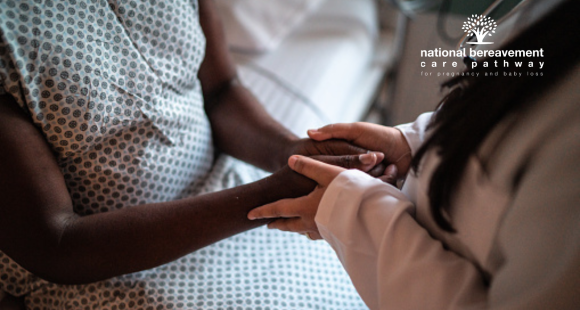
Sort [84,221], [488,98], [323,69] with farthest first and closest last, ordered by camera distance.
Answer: [323,69] < [84,221] < [488,98]

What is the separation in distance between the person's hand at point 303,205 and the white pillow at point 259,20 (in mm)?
922

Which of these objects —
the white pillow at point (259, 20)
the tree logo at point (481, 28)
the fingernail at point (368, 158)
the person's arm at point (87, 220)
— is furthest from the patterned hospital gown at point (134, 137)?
the white pillow at point (259, 20)

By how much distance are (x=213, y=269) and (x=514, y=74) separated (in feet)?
2.15

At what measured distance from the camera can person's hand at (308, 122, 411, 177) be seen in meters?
0.85

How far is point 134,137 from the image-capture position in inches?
31.3

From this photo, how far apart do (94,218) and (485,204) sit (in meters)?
0.65

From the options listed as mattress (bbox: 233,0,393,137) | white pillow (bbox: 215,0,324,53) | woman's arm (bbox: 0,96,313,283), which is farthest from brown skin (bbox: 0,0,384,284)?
white pillow (bbox: 215,0,324,53)

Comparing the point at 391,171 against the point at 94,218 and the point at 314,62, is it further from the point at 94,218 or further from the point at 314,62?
the point at 314,62

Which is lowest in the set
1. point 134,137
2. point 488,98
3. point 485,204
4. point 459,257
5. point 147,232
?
point 147,232

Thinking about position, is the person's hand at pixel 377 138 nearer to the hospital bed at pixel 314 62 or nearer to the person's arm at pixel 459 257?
the person's arm at pixel 459 257

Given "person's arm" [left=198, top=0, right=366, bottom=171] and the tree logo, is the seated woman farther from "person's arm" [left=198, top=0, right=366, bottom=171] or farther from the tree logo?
"person's arm" [left=198, top=0, right=366, bottom=171]

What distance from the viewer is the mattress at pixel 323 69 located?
135 cm

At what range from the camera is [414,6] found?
158 centimetres

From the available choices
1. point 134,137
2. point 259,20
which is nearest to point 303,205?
point 134,137
